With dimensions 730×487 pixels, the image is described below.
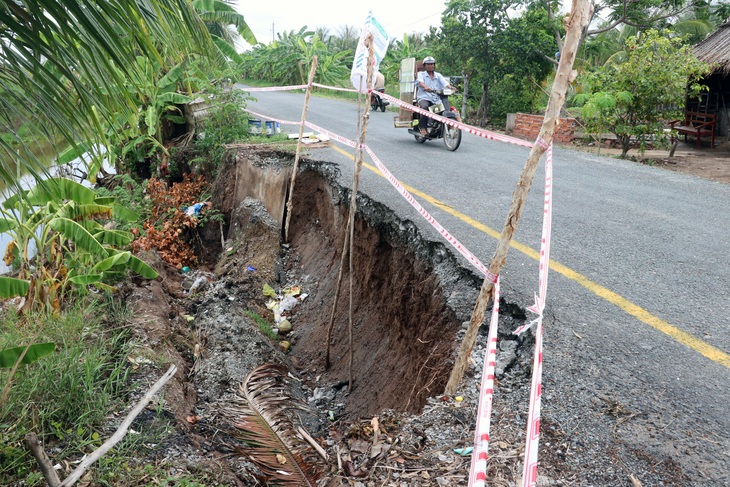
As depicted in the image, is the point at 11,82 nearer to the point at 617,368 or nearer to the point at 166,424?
the point at 166,424

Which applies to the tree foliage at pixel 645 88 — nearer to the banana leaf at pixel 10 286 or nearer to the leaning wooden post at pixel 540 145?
the leaning wooden post at pixel 540 145

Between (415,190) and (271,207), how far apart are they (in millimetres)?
2125

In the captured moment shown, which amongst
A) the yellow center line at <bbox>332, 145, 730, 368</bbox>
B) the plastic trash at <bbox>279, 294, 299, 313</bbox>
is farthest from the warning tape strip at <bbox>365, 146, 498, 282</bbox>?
the plastic trash at <bbox>279, 294, 299, 313</bbox>

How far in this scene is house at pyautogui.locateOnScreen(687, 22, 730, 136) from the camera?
497 inches

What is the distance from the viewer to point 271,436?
133 inches

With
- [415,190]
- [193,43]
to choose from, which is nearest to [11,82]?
[193,43]

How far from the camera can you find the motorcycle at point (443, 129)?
9.63m

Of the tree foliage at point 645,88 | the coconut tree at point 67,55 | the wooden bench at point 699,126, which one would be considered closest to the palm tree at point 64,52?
the coconut tree at point 67,55

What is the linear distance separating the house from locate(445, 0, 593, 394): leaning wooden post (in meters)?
11.8

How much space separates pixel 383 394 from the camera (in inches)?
178

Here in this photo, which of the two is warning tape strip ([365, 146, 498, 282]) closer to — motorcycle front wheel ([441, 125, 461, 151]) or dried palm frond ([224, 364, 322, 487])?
dried palm frond ([224, 364, 322, 487])

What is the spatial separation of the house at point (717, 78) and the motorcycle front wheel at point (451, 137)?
656 centimetres

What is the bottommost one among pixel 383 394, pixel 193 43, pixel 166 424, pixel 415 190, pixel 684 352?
pixel 383 394

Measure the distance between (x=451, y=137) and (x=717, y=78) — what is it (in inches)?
370
